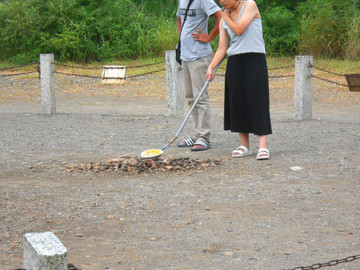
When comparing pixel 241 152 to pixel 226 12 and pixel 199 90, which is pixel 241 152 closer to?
pixel 199 90

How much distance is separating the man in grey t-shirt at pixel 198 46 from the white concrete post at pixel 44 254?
179 inches

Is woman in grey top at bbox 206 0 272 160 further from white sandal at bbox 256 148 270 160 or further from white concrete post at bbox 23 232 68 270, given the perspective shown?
white concrete post at bbox 23 232 68 270

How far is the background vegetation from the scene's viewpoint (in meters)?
17.3

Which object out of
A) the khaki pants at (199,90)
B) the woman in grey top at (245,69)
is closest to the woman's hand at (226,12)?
the woman in grey top at (245,69)

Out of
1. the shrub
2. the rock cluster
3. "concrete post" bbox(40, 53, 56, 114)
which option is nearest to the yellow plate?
the rock cluster

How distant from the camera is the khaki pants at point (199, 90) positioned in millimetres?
7145

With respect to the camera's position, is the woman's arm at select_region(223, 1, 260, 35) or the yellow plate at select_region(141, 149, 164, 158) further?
the yellow plate at select_region(141, 149, 164, 158)

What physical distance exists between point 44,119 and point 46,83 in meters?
0.88

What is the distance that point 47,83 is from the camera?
10969 millimetres

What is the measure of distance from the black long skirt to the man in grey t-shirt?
51 cm

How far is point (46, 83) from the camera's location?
10977 millimetres

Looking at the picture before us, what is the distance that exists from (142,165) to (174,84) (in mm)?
3968

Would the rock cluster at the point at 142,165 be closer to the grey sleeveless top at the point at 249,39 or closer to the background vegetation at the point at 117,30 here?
the grey sleeveless top at the point at 249,39

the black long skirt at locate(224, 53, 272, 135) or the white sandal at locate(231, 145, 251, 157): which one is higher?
the black long skirt at locate(224, 53, 272, 135)
